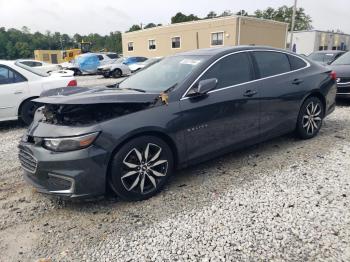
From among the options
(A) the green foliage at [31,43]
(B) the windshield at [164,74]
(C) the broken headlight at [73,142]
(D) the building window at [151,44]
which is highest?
(A) the green foliage at [31,43]

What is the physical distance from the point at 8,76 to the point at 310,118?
6.08m

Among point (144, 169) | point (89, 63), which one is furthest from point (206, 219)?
point (89, 63)

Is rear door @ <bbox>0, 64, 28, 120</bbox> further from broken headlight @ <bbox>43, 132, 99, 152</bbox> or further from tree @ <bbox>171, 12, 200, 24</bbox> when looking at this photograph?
tree @ <bbox>171, 12, 200, 24</bbox>

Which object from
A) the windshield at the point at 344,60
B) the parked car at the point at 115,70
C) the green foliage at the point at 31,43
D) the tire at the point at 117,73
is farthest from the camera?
the green foliage at the point at 31,43

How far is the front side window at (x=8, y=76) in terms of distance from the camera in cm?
653

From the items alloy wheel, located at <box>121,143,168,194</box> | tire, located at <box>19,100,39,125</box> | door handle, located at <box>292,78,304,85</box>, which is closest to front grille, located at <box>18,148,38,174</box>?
alloy wheel, located at <box>121,143,168,194</box>

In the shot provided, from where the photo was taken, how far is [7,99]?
648 cm

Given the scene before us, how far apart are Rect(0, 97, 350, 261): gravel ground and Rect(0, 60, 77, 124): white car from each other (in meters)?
2.70

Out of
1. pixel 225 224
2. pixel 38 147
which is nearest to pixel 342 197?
pixel 225 224

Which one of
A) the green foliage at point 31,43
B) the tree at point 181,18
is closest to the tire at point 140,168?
the tree at point 181,18

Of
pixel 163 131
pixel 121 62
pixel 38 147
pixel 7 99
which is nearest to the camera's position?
pixel 38 147

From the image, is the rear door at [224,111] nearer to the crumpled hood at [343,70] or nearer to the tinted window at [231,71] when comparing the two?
the tinted window at [231,71]

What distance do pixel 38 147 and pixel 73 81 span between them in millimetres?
4454

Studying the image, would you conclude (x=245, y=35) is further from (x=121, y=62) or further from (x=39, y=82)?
(x=39, y=82)
